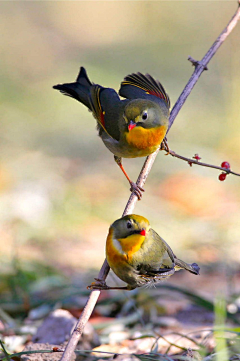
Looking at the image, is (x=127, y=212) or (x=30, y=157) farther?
(x=30, y=157)

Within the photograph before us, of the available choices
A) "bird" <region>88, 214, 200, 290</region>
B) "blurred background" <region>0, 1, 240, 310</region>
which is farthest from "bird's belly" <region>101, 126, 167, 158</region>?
"blurred background" <region>0, 1, 240, 310</region>

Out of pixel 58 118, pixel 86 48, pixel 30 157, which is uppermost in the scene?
pixel 86 48

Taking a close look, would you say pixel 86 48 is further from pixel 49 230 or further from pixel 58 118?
pixel 49 230

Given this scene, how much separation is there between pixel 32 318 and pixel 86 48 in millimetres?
9241

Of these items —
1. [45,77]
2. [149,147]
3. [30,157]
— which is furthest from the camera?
[45,77]

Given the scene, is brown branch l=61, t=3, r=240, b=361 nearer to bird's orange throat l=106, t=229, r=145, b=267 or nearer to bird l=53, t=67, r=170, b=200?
bird's orange throat l=106, t=229, r=145, b=267

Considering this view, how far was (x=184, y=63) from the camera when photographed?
11320 millimetres

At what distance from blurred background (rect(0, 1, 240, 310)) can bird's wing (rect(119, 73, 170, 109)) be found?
5.40 ft

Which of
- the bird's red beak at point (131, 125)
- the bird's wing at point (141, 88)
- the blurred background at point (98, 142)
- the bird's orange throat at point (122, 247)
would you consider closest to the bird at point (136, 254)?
the bird's orange throat at point (122, 247)

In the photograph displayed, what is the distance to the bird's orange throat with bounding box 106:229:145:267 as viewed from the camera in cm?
228

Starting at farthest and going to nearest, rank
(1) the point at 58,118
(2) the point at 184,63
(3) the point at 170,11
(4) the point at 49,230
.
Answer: (3) the point at 170,11 < (2) the point at 184,63 < (1) the point at 58,118 < (4) the point at 49,230

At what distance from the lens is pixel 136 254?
7.72 ft

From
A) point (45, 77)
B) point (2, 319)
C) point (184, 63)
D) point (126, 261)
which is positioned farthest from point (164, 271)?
point (184, 63)

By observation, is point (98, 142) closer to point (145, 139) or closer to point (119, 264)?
point (145, 139)
